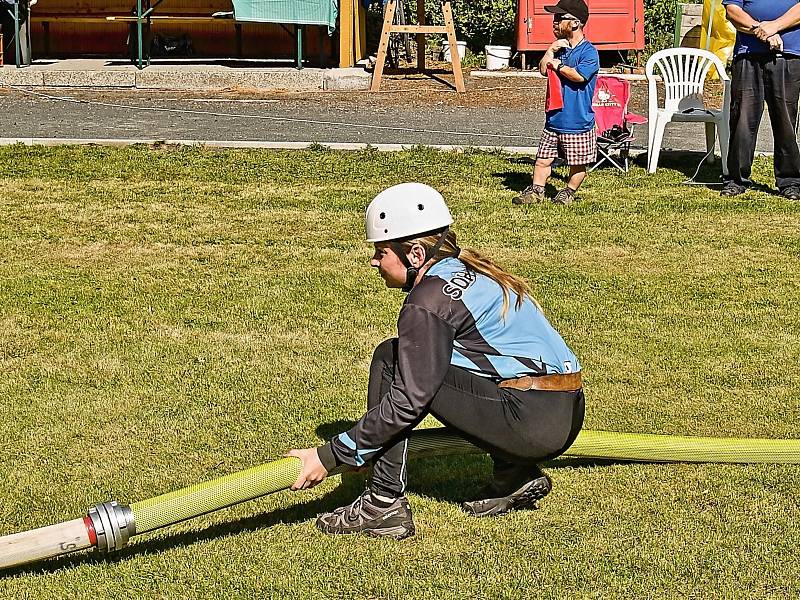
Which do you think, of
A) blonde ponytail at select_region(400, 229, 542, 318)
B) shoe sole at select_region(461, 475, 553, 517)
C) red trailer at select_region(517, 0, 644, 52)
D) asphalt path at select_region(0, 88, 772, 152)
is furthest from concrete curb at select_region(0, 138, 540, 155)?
red trailer at select_region(517, 0, 644, 52)

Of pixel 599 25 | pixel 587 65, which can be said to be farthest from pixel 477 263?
pixel 599 25

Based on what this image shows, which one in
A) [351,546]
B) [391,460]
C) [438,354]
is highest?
[438,354]

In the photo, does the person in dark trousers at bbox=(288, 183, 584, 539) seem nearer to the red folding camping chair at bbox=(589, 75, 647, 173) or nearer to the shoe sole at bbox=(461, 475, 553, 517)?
the shoe sole at bbox=(461, 475, 553, 517)

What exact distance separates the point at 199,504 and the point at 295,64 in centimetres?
A: 1766

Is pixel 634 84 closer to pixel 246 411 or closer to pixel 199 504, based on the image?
pixel 246 411

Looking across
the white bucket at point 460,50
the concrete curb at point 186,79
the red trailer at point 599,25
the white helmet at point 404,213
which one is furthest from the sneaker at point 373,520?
the white bucket at point 460,50

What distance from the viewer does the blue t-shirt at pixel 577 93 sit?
381 inches

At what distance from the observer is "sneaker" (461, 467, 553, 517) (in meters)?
4.50

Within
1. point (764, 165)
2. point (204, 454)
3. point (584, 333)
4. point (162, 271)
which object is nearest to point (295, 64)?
point (764, 165)

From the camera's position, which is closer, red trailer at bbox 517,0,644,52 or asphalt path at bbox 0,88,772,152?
asphalt path at bbox 0,88,772,152

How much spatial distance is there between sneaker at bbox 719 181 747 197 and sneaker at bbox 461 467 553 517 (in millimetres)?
6553

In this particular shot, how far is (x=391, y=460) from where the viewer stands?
A: 426cm

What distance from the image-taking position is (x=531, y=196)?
395 inches

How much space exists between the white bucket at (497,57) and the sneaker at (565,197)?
38.9 ft
